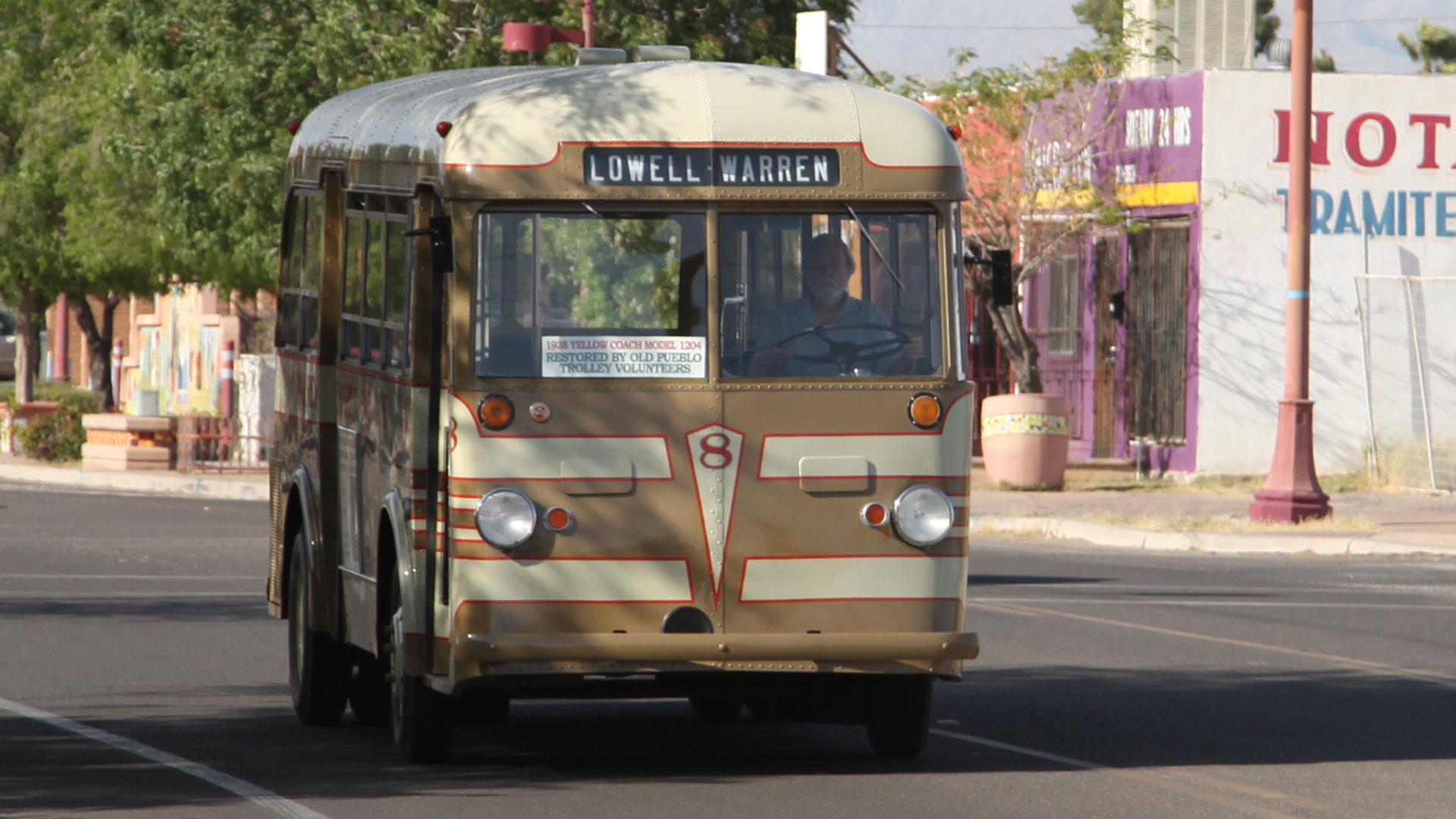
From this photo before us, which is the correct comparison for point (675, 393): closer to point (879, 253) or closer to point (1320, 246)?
point (879, 253)

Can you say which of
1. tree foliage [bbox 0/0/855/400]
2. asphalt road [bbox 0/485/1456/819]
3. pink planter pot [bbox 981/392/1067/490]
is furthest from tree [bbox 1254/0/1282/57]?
asphalt road [bbox 0/485/1456/819]

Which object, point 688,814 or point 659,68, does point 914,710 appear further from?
point 659,68

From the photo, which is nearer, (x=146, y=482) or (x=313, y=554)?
(x=313, y=554)

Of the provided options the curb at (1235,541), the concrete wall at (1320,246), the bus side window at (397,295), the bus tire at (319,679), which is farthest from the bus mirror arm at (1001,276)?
the concrete wall at (1320,246)

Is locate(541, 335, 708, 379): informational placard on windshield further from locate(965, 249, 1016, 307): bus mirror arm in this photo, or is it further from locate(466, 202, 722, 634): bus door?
locate(965, 249, 1016, 307): bus mirror arm

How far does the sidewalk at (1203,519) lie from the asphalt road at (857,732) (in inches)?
150

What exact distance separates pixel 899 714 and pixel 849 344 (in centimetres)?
156

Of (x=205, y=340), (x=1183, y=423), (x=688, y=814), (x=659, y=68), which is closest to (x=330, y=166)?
(x=659, y=68)

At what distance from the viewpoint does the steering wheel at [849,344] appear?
8867 millimetres

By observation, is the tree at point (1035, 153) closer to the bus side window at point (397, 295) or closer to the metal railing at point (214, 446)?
the metal railing at point (214, 446)

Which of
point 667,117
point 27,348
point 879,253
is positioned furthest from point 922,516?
point 27,348

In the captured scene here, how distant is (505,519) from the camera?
28.0 ft

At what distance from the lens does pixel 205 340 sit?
43.3 metres

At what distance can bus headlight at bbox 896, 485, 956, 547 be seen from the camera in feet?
28.8
